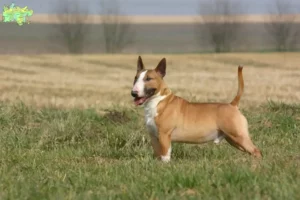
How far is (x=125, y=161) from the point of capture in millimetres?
8148

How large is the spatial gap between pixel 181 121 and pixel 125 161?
36.9 inches

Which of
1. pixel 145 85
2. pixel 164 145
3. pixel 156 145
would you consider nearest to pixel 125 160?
pixel 156 145

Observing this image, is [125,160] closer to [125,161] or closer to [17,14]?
[125,161]

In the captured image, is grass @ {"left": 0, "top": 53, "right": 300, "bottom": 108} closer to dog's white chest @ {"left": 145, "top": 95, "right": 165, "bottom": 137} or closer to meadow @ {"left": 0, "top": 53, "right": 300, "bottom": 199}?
meadow @ {"left": 0, "top": 53, "right": 300, "bottom": 199}

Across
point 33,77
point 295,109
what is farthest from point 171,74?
point 295,109

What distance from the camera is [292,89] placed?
86.6 feet

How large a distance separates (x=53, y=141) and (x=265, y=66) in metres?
36.6

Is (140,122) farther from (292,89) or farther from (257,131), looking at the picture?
(292,89)

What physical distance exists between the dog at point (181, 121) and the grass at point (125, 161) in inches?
11.0

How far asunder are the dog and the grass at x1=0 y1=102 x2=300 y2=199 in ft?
0.92

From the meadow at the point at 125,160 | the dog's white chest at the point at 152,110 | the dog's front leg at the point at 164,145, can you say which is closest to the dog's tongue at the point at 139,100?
the dog's white chest at the point at 152,110

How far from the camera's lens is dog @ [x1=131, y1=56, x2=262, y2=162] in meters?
8.33

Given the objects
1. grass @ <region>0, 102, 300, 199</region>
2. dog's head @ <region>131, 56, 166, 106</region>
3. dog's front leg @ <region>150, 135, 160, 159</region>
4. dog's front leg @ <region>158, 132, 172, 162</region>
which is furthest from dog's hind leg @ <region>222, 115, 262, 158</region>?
dog's head @ <region>131, 56, 166, 106</region>

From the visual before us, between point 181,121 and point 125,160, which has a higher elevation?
point 181,121
